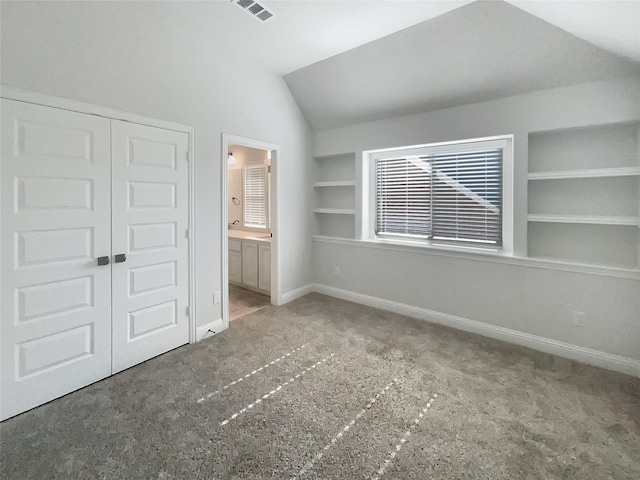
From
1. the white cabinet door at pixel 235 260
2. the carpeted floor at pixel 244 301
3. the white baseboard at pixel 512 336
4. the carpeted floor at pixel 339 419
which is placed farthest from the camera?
the white cabinet door at pixel 235 260

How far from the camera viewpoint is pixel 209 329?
3297 mm

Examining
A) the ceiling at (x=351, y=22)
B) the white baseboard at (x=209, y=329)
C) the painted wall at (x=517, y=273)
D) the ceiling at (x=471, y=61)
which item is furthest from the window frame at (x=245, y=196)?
the white baseboard at (x=209, y=329)

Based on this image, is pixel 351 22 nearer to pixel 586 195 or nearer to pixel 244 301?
pixel 586 195

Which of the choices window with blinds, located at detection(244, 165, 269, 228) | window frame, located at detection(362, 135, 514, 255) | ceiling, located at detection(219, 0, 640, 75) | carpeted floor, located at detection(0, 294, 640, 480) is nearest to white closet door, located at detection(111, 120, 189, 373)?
carpeted floor, located at detection(0, 294, 640, 480)

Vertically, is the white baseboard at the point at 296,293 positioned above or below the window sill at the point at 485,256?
below

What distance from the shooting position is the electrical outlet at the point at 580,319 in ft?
9.21

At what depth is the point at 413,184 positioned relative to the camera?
4051 millimetres

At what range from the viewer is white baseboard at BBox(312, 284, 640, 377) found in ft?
8.74

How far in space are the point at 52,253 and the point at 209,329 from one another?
61.3 inches

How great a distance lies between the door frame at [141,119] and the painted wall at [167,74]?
0.05 meters

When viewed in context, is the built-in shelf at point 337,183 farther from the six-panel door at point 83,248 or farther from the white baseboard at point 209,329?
the white baseboard at point 209,329

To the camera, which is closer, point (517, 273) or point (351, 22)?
point (351, 22)

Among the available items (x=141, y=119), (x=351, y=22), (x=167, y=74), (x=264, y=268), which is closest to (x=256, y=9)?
(x=351, y=22)

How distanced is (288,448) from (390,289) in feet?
8.47
